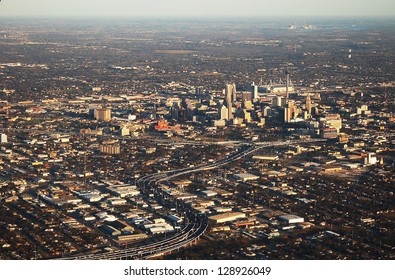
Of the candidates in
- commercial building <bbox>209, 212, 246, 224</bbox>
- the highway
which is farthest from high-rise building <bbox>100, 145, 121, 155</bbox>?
commercial building <bbox>209, 212, 246, 224</bbox>

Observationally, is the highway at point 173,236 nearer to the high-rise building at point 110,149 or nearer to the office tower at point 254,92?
the high-rise building at point 110,149

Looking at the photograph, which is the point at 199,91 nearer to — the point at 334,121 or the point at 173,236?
the point at 334,121

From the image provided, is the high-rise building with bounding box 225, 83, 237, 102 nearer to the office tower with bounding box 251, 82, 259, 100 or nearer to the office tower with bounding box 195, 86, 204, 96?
the office tower with bounding box 251, 82, 259, 100

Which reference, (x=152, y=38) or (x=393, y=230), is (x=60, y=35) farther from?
(x=393, y=230)

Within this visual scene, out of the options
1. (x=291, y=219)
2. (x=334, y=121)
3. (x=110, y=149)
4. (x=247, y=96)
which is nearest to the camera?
(x=291, y=219)

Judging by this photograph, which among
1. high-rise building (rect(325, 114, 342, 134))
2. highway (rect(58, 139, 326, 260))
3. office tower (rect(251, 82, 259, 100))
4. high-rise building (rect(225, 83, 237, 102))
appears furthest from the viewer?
office tower (rect(251, 82, 259, 100))

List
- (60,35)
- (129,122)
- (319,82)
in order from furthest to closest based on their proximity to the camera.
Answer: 1. (60,35)
2. (319,82)
3. (129,122)

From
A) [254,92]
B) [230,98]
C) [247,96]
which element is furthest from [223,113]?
[254,92]

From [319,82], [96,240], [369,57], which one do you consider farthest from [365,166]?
[369,57]
